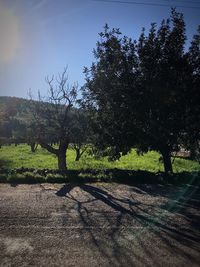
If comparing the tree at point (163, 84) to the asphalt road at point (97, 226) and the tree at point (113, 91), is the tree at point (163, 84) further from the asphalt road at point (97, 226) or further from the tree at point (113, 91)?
the asphalt road at point (97, 226)

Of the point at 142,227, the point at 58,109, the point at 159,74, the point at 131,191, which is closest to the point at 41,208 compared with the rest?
the point at 142,227

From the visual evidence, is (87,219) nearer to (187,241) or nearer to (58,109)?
(187,241)

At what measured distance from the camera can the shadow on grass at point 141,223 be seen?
684 centimetres

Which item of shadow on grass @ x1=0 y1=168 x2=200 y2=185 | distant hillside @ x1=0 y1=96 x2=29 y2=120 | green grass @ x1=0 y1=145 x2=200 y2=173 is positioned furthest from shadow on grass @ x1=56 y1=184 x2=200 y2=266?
distant hillside @ x1=0 y1=96 x2=29 y2=120

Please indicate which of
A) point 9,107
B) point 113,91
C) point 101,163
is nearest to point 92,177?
point 113,91

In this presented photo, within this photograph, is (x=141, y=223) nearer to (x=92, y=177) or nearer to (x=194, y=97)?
(x=92, y=177)

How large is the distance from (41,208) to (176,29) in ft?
38.3

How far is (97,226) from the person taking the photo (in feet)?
27.4

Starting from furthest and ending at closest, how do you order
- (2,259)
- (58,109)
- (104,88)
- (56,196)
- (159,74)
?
(58,109), (104,88), (159,74), (56,196), (2,259)

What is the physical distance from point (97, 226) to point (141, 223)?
47.0 inches

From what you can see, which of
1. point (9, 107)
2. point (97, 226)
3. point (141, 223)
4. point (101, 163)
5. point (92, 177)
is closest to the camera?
point (97, 226)

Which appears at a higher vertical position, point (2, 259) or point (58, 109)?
point (58, 109)

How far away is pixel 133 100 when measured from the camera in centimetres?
1650

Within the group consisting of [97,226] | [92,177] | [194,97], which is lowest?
[97,226]
